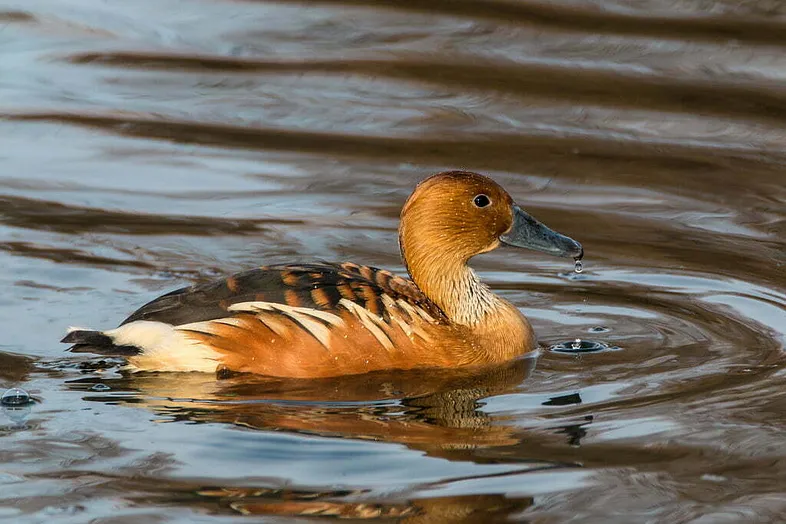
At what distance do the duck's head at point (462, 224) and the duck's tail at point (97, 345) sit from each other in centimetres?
171

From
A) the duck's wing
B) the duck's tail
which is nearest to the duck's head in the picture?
the duck's wing

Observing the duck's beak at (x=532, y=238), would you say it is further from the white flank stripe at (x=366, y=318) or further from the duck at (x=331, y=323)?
the white flank stripe at (x=366, y=318)

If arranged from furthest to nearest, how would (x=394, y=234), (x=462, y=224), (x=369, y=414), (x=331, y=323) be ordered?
(x=394, y=234), (x=462, y=224), (x=331, y=323), (x=369, y=414)

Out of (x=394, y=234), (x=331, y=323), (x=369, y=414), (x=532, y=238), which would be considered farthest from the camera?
(x=394, y=234)

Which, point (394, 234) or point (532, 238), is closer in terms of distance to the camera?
point (532, 238)

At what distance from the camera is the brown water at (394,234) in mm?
6730

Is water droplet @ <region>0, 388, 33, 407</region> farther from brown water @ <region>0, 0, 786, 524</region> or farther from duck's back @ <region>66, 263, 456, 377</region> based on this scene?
duck's back @ <region>66, 263, 456, 377</region>

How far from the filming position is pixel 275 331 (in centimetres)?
817

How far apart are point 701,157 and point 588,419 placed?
5.13 meters

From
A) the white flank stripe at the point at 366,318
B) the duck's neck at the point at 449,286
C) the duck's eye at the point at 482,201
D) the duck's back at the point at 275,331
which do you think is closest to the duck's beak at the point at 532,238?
the duck's eye at the point at 482,201

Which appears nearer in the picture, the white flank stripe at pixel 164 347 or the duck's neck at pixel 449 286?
the white flank stripe at pixel 164 347

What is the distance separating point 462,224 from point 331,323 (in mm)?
1099

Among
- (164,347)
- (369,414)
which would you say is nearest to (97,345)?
(164,347)

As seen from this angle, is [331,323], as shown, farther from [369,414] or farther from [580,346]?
[580,346]
